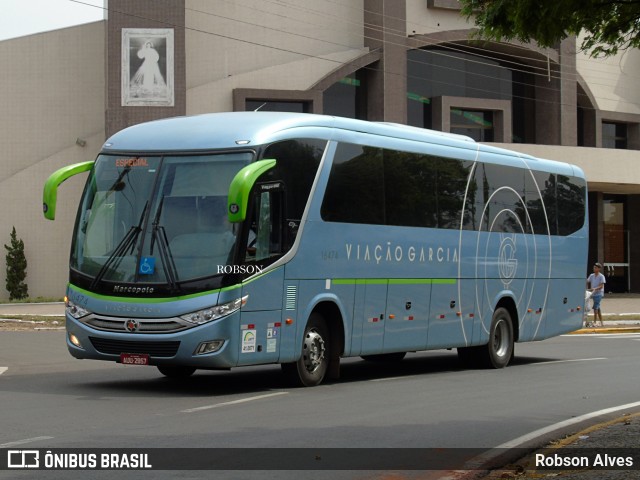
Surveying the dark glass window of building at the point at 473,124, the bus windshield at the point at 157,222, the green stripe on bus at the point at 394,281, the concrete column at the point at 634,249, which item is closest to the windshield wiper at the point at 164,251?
the bus windshield at the point at 157,222

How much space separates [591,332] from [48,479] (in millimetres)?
27218

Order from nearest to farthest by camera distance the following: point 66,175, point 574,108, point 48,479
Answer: point 48,479 → point 66,175 → point 574,108

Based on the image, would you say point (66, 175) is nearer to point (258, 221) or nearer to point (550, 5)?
point (258, 221)

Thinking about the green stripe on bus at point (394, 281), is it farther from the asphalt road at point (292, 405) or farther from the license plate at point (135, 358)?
the license plate at point (135, 358)

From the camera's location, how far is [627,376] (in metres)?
19.1

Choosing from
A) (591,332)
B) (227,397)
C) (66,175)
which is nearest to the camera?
(227,397)

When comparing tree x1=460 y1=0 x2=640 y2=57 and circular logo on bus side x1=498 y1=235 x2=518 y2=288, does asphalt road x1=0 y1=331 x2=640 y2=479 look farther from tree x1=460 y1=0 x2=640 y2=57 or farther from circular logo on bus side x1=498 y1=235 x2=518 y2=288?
tree x1=460 y1=0 x2=640 y2=57

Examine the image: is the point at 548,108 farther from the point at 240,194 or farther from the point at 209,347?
the point at 240,194

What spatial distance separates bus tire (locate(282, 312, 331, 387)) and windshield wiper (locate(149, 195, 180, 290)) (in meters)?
2.18

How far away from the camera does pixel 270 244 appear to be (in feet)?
50.1

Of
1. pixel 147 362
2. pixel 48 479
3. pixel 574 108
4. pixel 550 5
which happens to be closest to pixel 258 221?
pixel 147 362

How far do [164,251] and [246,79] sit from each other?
32.3m

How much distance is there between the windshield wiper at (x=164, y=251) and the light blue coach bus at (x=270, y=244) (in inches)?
0.7

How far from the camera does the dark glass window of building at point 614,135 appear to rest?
57.3 metres
